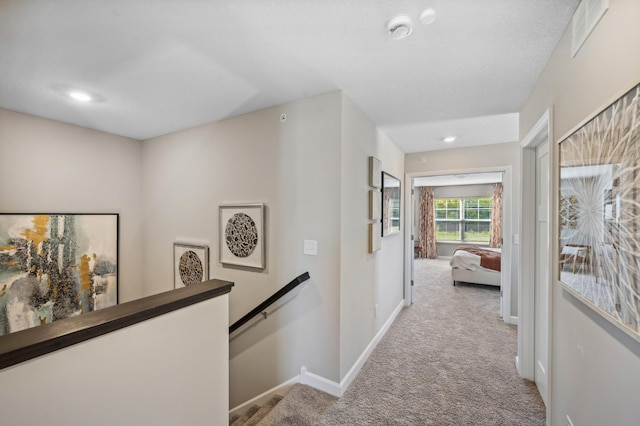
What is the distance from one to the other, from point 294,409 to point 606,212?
213cm

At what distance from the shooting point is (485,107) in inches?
95.4

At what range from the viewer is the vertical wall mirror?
3.10 m

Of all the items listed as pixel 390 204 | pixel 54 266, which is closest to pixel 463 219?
pixel 390 204

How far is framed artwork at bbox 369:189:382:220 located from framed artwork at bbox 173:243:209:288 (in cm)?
187

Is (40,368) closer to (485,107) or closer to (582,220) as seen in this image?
(582,220)

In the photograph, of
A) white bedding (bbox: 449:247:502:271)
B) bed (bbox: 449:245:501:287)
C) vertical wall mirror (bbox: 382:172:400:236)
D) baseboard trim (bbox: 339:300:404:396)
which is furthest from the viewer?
white bedding (bbox: 449:247:502:271)

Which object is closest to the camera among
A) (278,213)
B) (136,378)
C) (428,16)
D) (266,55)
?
(136,378)

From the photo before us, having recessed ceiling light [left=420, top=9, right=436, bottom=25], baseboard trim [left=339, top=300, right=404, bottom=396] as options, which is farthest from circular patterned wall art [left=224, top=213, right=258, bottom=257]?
recessed ceiling light [left=420, top=9, right=436, bottom=25]

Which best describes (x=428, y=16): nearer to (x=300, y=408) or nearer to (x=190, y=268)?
(x=300, y=408)

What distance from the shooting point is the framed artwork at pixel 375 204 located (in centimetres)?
266

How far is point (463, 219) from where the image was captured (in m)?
8.49

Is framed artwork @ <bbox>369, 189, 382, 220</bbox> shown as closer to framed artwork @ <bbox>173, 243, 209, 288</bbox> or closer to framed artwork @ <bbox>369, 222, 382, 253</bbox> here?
framed artwork @ <bbox>369, 222, 382, 253</bbox>

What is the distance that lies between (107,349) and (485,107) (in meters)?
3.17

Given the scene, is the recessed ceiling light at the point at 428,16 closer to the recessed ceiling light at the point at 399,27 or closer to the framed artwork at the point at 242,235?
the recessed ceiling light at the point at 399,27
